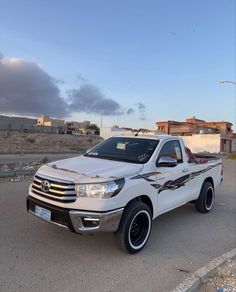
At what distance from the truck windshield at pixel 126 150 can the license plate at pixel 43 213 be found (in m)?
1.50

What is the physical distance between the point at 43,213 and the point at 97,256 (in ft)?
3.34

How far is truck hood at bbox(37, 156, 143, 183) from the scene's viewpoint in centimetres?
479

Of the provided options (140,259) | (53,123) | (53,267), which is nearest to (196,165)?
(140,259)

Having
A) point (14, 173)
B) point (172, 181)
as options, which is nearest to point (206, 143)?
point (14, 173)

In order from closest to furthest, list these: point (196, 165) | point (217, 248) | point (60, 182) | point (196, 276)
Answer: point (196, 276) < point (60, 182) < point (217, 248) < point (196, 165)

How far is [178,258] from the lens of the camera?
5.15m

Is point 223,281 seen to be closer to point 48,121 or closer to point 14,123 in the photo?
point 14,123

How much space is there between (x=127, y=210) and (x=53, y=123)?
14080 centimetres

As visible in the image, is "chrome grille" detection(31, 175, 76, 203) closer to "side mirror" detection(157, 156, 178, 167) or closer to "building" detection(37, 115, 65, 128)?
"side mirror" detection(157, 156, 178, 167)

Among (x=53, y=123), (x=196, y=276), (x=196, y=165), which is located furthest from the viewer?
(x=53, y=123)

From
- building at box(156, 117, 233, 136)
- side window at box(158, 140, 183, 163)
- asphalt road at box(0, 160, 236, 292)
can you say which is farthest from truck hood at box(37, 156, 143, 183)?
building at box(156, 117, 233, 136)

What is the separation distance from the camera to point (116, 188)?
4.74m

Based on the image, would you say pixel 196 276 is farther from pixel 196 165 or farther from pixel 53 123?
pixel 53 123

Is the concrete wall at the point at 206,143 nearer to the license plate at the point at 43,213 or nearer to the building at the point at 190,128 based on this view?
the building at the point at 190,128
